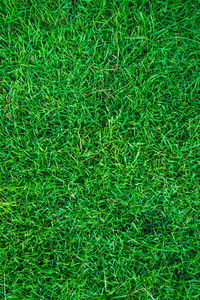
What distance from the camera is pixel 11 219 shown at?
→ 2010mm

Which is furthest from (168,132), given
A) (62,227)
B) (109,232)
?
(62,227)

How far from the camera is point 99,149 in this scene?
2039 millimetres

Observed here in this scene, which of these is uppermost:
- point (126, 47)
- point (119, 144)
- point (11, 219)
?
point (126, 47)

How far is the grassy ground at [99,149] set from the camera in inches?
77.2

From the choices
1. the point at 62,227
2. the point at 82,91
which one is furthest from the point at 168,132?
the point at 62,227

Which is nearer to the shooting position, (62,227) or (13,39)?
(62,227)

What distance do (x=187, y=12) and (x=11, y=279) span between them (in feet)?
8.34

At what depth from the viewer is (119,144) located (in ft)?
6.75

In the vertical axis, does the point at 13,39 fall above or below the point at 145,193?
above

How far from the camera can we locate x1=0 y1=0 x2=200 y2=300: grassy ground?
196cm

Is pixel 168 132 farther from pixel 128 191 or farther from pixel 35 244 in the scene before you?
pixel 35 244

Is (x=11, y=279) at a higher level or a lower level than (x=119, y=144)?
→ lower

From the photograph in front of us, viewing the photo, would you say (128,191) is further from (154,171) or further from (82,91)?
(82,91)

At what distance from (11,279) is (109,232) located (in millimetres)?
833
